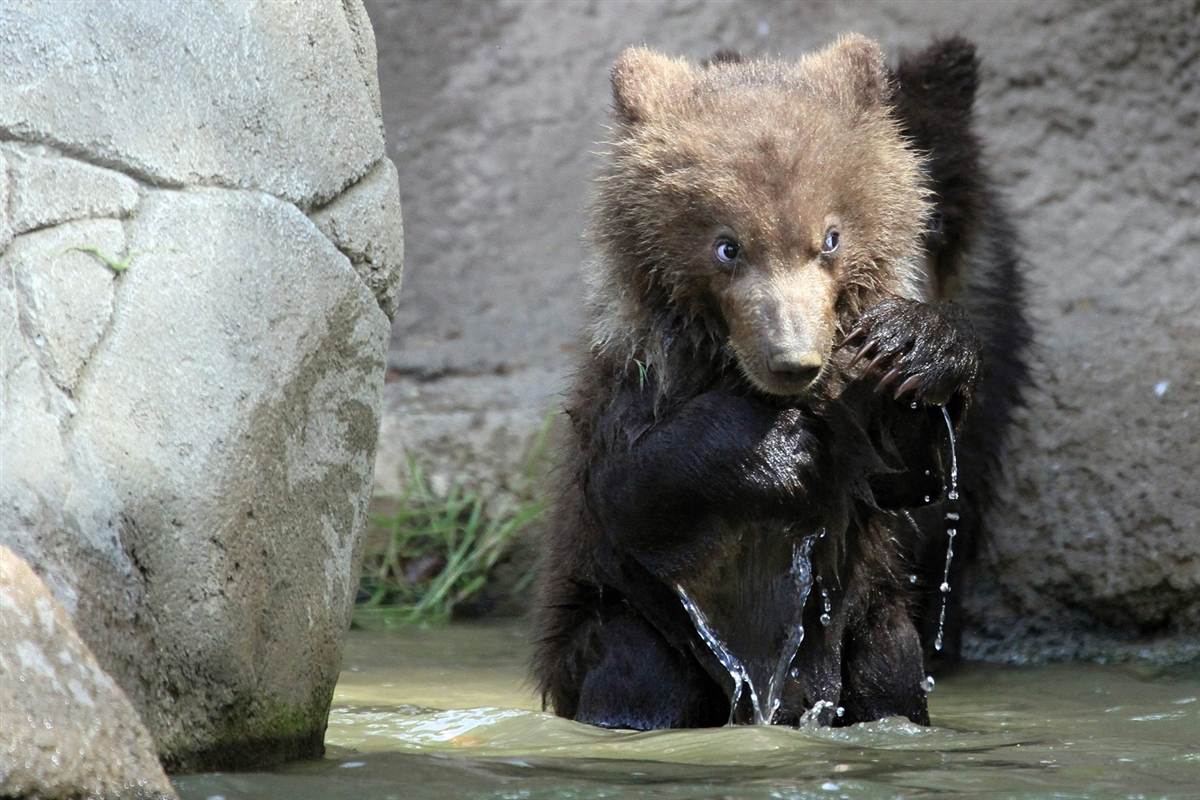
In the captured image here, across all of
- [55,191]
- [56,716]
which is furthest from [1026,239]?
[56,716]

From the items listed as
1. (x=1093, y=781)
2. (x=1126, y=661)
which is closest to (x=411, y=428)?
(x=1126, y=661)

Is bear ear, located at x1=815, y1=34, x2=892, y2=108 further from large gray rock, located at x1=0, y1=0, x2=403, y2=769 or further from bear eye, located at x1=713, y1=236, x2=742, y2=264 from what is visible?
large gray rock, located at x1=0, y1=0, x2=403, y2=769

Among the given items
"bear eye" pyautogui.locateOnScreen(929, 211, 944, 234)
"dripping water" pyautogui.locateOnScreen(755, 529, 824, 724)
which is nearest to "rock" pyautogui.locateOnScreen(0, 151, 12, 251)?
"dripping water" pyautogui.locateOnScreen(755, 529, 824, 724)

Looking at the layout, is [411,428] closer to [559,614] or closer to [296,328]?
[559,614]

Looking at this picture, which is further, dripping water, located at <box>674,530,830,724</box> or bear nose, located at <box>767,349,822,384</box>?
dripping water, located at <box>674,530,830,724</box>

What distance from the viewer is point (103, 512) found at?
3.64 m

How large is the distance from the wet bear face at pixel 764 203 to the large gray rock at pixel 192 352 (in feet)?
3.53

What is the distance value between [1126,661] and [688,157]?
2992 millimetres

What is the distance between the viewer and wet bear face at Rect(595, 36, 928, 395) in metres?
4.86

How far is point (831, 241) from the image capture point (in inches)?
198

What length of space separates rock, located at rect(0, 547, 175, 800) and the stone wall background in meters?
3.09

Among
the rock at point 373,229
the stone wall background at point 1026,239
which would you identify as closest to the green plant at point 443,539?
the stone wall background at point 1026,239

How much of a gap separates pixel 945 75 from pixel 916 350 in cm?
233

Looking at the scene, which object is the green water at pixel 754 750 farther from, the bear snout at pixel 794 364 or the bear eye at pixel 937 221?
the bear eye at pixel 937 221
